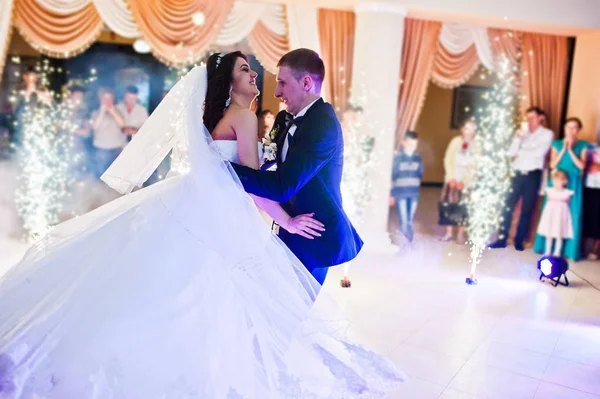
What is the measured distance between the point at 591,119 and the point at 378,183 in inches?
107

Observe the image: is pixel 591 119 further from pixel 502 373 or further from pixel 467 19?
pixel 502 373

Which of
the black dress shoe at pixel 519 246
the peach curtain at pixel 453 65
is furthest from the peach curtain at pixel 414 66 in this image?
the black dress shoe at pixel 519 246

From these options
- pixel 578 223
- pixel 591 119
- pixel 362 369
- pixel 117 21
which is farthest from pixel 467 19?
pixel 362 369

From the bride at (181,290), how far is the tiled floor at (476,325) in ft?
2.98

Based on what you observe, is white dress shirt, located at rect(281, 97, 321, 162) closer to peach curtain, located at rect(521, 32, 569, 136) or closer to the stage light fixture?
the stage light fixture

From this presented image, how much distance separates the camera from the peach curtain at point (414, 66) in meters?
6.49

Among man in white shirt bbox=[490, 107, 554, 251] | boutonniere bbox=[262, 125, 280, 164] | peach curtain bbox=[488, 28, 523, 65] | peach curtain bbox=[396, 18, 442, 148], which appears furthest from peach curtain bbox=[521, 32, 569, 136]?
boutonniere bbox=[262, 125, 280, 164]

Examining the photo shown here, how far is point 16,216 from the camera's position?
6328 mm

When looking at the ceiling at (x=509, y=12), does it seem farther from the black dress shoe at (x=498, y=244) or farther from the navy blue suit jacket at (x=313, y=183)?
the navy blue suit jacket at (x=313, y=183)

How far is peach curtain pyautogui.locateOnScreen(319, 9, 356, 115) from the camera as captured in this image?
20.5 feet

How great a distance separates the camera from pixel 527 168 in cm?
667

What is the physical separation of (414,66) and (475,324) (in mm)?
3479

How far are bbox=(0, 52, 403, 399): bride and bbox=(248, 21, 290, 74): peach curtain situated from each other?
12.8ft

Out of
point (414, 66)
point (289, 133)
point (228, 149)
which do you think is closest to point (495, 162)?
point (414, 66)
